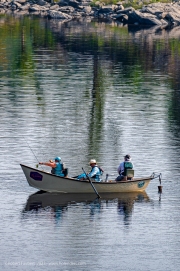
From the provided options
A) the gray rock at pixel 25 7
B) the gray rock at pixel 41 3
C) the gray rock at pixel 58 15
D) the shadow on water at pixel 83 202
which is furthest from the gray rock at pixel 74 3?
the shadow on water at pixel 83 202

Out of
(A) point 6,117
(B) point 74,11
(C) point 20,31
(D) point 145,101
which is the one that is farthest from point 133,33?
(A) point 6,117

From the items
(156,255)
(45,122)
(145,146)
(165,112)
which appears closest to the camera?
(156,255)

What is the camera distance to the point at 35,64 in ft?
326

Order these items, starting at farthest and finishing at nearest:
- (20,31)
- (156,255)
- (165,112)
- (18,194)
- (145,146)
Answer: (20,31) → (165,112) → (145,146) → (18,194) → (156,255)

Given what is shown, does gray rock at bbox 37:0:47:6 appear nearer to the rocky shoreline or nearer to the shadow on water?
the rocky shoreline

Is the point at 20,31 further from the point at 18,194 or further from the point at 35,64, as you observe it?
the point at 18,194

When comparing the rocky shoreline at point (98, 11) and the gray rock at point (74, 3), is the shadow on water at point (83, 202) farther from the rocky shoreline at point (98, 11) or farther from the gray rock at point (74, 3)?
the gray rock at point (74, 3)

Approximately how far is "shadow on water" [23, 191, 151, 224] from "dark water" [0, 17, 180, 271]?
2.2 inches

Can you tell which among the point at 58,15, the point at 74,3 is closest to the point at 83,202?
the point at 58,15

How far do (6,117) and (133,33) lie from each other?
244 ft

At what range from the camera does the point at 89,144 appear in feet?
194

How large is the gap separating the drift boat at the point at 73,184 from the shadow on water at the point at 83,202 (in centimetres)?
30

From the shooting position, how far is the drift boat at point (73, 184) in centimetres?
4644

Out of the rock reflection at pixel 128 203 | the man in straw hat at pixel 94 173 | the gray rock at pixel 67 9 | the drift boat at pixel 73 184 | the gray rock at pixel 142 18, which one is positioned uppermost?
the gray rock at pixel 67 9
